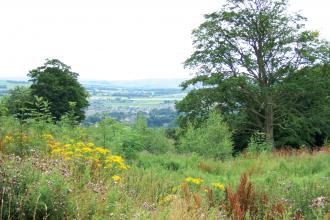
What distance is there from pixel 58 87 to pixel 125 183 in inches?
1740

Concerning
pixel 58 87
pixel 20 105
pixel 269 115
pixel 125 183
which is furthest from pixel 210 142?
pixel 58 87

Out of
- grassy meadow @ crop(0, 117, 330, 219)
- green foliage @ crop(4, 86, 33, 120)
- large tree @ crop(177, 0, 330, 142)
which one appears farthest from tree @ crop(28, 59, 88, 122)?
grassy meadow @ crop(0, 117, 330, 219)

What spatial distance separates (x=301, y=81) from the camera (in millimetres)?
30469

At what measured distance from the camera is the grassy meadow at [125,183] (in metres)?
4.29

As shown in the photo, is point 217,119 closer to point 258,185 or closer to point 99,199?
point 258,185

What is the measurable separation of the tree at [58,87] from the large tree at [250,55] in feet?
67.4

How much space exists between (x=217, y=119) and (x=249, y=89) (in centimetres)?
1299

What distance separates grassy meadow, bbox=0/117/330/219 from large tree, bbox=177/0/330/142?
54.6 feet

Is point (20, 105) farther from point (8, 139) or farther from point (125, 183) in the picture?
point (125, 183)

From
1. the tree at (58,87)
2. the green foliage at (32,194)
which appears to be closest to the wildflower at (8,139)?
the green foliage at (32,194)

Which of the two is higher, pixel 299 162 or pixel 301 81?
pixel 301 81

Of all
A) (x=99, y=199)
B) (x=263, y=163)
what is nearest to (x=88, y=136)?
(x=263, y=163)

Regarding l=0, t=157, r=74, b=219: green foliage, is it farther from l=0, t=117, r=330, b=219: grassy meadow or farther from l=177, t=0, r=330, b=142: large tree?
l=177, t=0, r=330, b=142: large tree

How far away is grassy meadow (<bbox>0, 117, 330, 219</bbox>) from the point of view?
4.29 m
